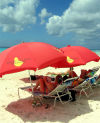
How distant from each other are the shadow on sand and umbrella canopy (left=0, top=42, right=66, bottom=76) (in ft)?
4.32

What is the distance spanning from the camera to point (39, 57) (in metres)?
4.59

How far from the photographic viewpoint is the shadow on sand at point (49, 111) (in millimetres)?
4754

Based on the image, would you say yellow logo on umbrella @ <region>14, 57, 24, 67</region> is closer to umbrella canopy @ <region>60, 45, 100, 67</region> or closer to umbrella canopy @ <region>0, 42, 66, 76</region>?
umbrella canopy @ <region>0, 42, 66, 76</region>

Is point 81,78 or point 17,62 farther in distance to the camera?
point 81,78

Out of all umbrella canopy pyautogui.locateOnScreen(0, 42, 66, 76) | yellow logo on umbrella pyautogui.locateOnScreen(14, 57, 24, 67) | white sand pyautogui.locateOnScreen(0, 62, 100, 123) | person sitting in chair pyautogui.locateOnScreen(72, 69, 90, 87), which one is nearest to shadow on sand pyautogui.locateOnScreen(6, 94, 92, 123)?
white sand pyautogui.locateOnScreen(0, 62, 100, 123)

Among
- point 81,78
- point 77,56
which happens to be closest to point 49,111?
point 81,78

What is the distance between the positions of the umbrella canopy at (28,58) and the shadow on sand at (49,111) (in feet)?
4.32

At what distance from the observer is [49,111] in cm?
515

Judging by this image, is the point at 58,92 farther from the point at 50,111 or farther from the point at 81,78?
the point at 81,78

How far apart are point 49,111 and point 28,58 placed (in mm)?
1716

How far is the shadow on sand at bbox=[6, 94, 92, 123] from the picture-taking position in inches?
187

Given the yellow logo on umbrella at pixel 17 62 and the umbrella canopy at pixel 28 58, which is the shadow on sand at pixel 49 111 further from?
the yellow logo on umbrella at pixel 17 62

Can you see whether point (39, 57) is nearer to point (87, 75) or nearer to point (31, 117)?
point (31, 117)

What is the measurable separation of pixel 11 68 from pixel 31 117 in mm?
1466
